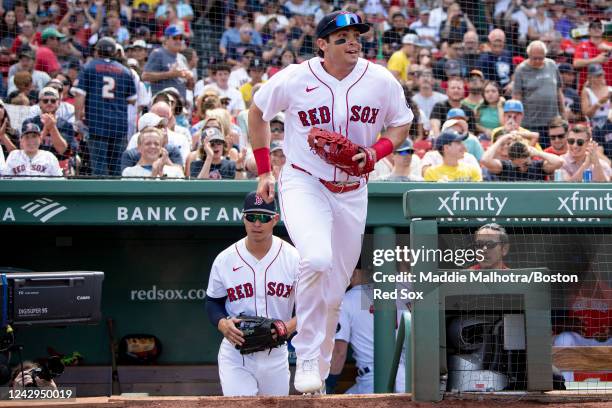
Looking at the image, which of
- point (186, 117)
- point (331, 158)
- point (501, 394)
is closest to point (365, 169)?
point (331, 158)

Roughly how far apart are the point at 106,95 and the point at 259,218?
3549 millimetres

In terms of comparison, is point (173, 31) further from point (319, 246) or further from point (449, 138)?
point (319, 246)

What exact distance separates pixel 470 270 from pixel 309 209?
0.75m

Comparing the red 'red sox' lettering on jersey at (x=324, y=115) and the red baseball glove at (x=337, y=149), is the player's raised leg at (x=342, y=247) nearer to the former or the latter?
the red baseball glove at (x=337, y=149)

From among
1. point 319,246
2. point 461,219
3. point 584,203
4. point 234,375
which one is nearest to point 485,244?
point 461,219

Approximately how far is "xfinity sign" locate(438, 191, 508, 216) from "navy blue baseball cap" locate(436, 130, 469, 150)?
3569 millimetres

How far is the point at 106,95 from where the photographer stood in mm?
8398

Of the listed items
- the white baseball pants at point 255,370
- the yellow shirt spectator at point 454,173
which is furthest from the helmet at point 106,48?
the white baseball pants at point 255,370

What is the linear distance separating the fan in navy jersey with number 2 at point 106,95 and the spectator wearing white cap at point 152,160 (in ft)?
2.88

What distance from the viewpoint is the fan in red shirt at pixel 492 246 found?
419cm

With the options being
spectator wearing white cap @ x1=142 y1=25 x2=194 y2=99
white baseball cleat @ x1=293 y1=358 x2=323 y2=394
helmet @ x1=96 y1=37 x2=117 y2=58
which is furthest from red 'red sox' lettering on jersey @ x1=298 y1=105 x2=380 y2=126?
spectator wearing white cap @ x1=142 y1=25 x2=194 y2=99

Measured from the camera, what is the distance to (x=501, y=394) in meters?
4.00

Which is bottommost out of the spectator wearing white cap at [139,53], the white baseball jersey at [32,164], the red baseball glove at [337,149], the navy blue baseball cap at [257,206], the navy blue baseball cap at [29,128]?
the navy blue baseball cap at [257,206]

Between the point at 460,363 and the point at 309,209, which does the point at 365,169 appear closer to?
the point at 309,209
